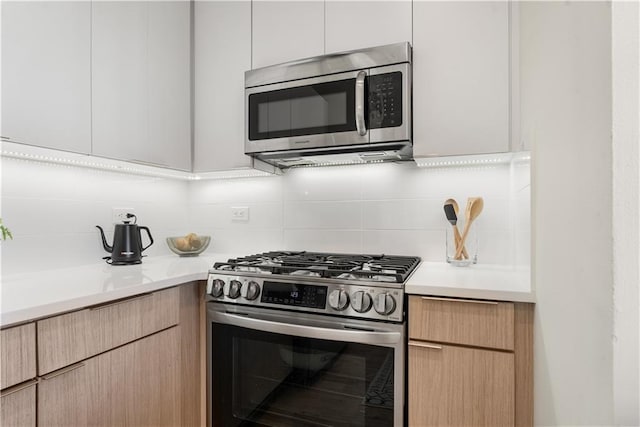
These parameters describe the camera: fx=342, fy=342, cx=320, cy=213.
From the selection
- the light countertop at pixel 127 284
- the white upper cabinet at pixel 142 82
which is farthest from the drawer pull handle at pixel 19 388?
the white upper cabinet at pixel 142 82

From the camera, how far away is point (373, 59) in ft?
4.88

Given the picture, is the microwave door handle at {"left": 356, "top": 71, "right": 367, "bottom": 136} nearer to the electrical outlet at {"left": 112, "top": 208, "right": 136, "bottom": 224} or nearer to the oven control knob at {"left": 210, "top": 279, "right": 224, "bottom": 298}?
the oven control knob at {"left": 210, "top": 279, "right": 224, "bottom": 298}

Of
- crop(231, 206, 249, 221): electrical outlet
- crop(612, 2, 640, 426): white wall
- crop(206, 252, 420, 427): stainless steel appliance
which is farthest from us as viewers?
crop(231, 206, 249, 221): electrical outlet

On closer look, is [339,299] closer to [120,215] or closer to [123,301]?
[123,301]

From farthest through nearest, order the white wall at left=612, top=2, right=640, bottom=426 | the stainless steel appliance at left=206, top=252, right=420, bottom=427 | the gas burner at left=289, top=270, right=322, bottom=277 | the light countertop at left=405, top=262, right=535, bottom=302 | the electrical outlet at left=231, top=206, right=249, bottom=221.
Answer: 1. the electrical outlet at left=231, top=206, right=249, bottom=221
2. the gas burner at left=289, top=270, right=322, bottom=277
3. the stainless steel appliance at left=206, top=252, right=420, bottom=427
4. the light countertop at left=405, top=262, right=535, bottom=302
5. the white wall at left=612, top=2, right=640, bottom=426

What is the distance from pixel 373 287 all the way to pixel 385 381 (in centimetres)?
33

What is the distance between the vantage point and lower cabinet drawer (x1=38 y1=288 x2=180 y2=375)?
0.97 m

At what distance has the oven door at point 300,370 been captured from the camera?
1206mm

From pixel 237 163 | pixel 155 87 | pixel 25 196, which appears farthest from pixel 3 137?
pixel 237 163

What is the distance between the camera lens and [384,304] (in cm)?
119

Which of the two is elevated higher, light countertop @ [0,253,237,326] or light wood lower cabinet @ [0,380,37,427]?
light countertop @ [0,253,237,326]

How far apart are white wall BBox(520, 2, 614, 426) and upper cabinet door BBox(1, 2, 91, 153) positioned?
1.58 m

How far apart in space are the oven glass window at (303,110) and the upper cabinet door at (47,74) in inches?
27.9

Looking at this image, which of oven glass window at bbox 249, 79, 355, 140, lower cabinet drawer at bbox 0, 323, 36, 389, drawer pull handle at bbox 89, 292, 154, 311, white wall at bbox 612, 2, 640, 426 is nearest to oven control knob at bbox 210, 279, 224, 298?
drawer pull handle at bbox 89, 292, 154, 311
